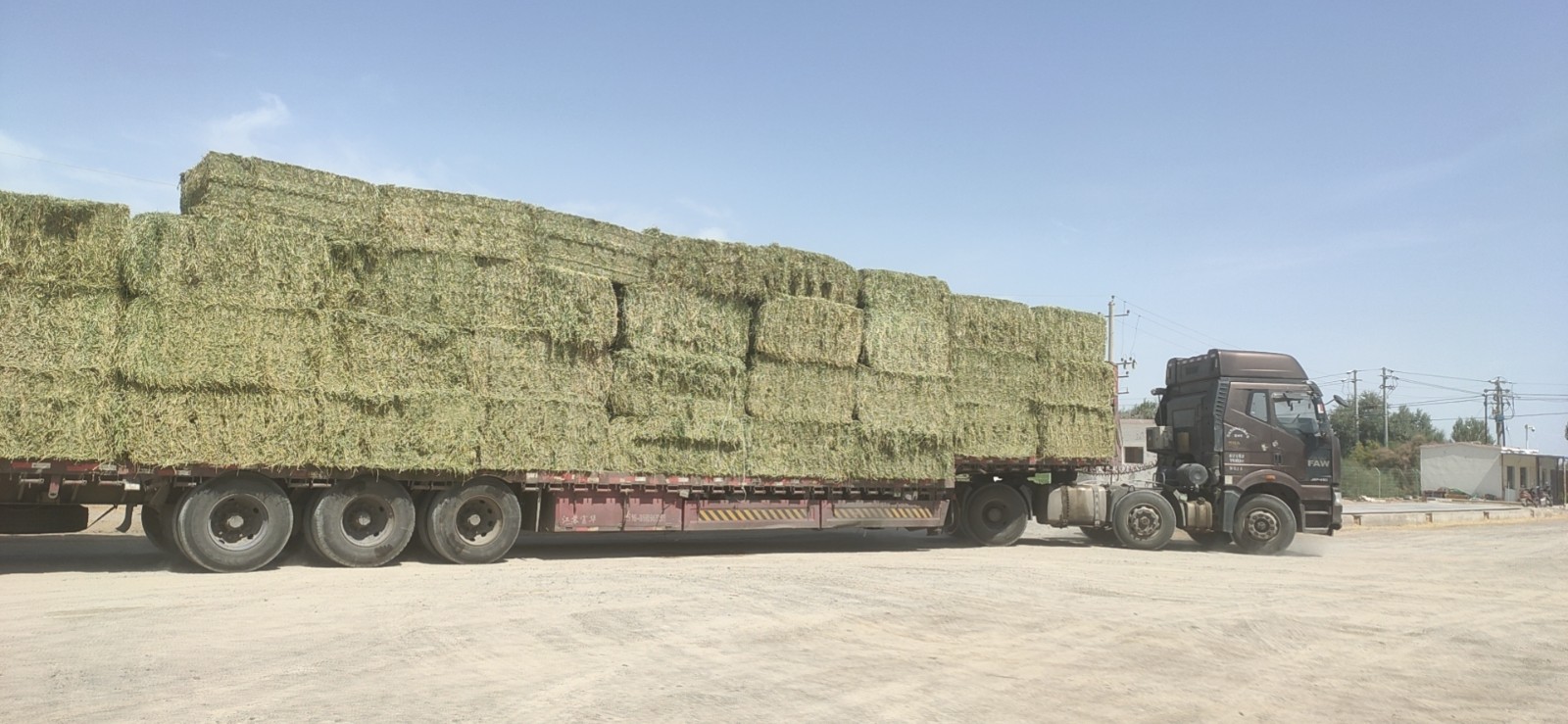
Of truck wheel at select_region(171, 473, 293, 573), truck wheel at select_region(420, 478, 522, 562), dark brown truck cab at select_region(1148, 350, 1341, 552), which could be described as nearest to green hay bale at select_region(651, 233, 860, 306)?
truck wheel at select_region(420, 478, 522, 562)

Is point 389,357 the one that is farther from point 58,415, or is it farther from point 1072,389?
point 1072,389

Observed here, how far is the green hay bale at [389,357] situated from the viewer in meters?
11.7

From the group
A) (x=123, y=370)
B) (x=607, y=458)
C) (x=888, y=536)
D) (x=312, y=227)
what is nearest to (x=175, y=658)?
(x=123, y=370)

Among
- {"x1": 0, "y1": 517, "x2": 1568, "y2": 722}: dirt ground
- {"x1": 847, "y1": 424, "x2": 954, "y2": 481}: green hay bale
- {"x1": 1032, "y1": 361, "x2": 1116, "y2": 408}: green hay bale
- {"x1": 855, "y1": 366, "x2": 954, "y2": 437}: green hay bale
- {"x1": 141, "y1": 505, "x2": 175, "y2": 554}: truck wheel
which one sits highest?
{"x1": 1032, "y1": 361, "x2": 1116, "y2": 408}: green hay bale

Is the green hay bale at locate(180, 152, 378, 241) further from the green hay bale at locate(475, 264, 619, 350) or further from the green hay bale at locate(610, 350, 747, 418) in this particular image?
the green hay bale at locate(610, 350, 747, 418)

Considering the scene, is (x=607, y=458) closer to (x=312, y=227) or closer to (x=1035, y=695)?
(x=312, y=227)

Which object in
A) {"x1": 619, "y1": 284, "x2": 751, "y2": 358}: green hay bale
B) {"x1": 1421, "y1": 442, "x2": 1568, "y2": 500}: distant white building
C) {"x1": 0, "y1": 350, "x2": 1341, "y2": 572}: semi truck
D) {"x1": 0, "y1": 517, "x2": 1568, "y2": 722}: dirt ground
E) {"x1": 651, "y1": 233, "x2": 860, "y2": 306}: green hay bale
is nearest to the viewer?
{"x1": 0, "y1": 517, "x2": 1568, "y2": 722}: dirt ground

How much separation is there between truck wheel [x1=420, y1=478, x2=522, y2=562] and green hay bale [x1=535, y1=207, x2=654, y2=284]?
2900mm

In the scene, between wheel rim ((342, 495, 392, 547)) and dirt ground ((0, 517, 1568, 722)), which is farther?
wheel rim ((342, 495, 392, 547))

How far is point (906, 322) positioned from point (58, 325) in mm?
10455

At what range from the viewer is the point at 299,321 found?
1148 centimetres

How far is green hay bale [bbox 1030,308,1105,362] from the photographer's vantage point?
17297 millimetres

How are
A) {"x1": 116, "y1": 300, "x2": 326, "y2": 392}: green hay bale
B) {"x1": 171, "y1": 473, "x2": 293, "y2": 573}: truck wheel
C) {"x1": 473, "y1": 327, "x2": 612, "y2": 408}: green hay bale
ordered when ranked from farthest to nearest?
{"x1": 473, "y1": 327, "x2": 612, "y2": 408}: green hay bale, {"x1": 171, "y1": 473, "x2": 293, "y2": 573}: truck wheel, {"x1": 116, "y1": 300, "x2": 326, "y2": 392}: green hay bale

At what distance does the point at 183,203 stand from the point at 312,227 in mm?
1727
